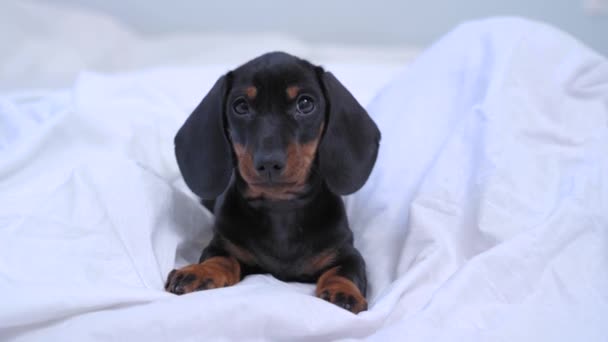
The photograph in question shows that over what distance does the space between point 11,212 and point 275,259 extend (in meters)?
0.57

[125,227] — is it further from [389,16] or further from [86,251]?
[389,16]

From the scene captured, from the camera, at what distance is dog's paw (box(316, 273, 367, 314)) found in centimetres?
107

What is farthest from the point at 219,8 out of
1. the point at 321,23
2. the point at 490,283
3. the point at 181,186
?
the point at 490,283

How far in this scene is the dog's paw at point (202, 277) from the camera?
43.2 inches

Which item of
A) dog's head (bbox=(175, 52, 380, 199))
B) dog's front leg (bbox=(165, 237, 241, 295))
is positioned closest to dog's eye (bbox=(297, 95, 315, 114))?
dog's head (bbox=(175, 52, 380, 199))

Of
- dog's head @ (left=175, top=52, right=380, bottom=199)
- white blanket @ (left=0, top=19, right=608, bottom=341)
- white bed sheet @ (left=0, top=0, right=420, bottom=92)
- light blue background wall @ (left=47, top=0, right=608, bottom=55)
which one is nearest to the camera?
white blanket @ (left=0, top=19, right=608, bottom=341)

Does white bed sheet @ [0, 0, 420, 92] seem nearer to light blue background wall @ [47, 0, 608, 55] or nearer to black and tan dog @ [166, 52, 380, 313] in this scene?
light blue background wall @ [47, 0, 608, 55]

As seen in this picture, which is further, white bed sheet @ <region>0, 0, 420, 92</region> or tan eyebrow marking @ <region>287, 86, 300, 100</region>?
white bed sheet @ <region>0, 0, 420, 92</region>

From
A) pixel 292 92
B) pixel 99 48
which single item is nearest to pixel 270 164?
pixel 292 92

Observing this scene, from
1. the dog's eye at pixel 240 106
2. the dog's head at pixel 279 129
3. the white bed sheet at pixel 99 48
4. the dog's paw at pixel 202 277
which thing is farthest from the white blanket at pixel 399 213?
the white bed sheet at pixel 99 48

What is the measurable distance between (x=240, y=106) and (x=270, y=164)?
7.8 inches

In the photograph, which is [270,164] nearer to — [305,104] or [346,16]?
[305,104]

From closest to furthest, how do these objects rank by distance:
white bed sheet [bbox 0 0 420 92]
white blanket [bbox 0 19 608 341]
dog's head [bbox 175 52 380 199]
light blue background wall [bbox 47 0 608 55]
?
white blanket [bbox 0 19 608 341], dog's head [bbox 175 52 380 199], white bed sheet [bbox 0 0 420 92], light blue background wall [bbox 47 0 608 55]

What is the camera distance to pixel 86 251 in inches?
43.9
